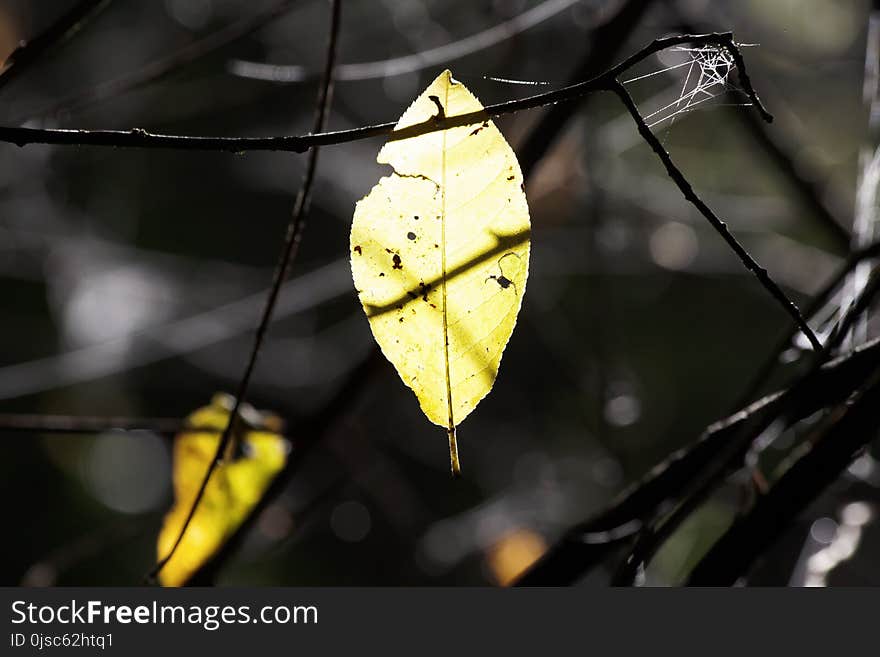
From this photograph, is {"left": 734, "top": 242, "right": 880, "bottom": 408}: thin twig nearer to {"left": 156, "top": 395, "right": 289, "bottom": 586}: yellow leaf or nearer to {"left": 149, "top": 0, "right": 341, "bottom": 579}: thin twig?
{"left": 149, "top": 0, "right": 341, "bottom": 579}: thin twig

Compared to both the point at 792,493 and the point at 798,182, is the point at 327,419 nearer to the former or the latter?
the point at 792,493

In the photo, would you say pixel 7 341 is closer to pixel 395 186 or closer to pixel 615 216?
pixel 615 216

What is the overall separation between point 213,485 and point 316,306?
2.63 meters

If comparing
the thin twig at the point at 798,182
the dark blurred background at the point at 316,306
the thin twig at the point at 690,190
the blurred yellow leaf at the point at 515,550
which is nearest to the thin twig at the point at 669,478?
the thin twig at the point at 690,190

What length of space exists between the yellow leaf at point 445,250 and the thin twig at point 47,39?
221 mm

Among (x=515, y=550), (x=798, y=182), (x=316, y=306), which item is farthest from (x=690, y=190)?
(x=316, y=306)

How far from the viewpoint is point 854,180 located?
3174 millimetres

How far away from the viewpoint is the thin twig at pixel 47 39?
1.58ft

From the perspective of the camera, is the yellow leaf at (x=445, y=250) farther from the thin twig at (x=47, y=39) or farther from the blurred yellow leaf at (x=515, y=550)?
the blurred yellow leaf at (x=515, y=550)

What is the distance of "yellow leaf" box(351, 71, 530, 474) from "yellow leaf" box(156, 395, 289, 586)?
385mm

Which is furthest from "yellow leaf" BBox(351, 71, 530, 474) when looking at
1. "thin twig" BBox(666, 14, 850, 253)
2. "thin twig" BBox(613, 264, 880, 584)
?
"thin twig" BBox(666, 14, 850, 253)

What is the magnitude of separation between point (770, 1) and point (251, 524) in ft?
10.4

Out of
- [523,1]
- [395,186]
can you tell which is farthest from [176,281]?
[395,186]

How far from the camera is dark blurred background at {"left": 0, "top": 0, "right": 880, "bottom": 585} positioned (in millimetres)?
2768
